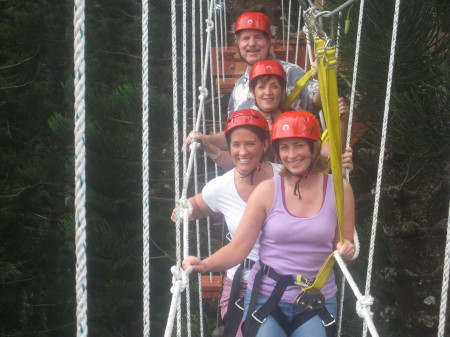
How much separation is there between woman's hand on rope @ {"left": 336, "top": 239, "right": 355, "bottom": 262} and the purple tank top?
0.11ft

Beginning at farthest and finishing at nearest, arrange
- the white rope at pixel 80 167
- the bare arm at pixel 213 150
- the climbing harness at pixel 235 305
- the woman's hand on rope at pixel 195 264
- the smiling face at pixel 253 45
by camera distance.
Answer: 1. the smiling face at pixel 253 45
2. the bare arm at pixel 213 150
3. the climbing harness at pixel 235 305
4. the woman's hand on rope at pixel 195 264
5. the white rope at pixel 80 167

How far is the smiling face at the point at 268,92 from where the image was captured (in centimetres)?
157

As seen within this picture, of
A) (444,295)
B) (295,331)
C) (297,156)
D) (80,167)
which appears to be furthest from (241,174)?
(80,167)

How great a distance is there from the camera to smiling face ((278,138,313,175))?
1220 mm

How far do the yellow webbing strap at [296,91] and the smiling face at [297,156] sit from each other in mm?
392

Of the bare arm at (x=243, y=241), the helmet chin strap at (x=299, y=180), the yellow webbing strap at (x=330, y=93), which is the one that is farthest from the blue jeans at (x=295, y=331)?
the yellow webbing strap at (x=330, y=93)

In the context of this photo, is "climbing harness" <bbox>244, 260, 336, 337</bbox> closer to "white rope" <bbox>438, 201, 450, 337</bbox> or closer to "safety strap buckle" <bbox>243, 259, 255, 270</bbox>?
"safety strap buckle" <bbox>243, 259, 255, 270</bbox>

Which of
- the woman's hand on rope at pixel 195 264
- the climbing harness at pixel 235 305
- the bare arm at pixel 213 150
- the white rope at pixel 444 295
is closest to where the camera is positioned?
the white rope at pixel 444 295

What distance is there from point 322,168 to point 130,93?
8.54 feet

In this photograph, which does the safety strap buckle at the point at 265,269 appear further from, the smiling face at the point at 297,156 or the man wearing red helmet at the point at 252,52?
the man wearing red helmet at the point at 252,52

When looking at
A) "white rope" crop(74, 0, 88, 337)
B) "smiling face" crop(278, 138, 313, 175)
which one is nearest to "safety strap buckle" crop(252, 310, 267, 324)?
"smiling face" crop(278, 138, 313, 175)

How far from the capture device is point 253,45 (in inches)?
71.9

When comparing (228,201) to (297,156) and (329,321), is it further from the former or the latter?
(329,321)

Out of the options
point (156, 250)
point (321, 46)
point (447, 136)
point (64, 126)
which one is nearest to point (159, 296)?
point (156, 250)
